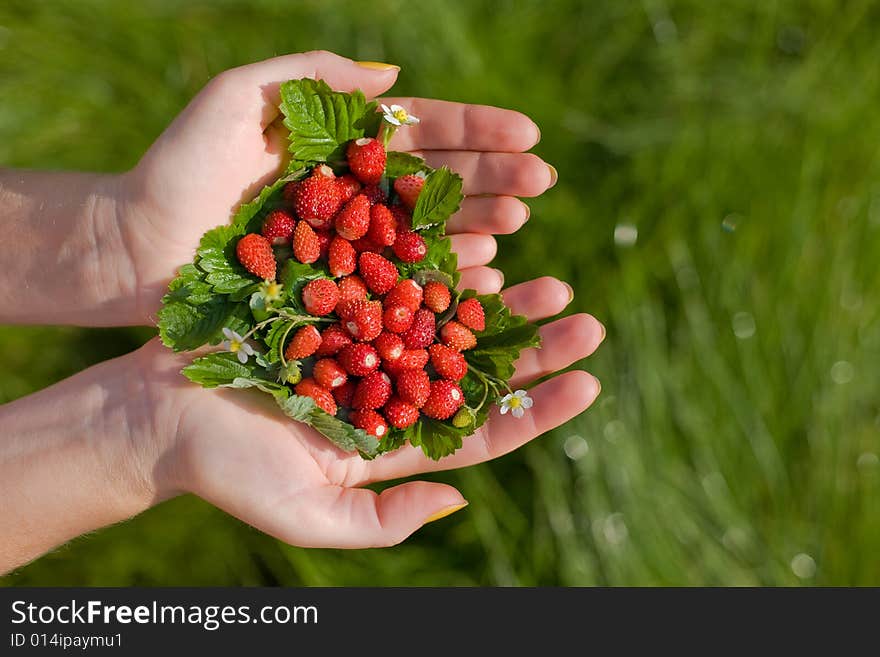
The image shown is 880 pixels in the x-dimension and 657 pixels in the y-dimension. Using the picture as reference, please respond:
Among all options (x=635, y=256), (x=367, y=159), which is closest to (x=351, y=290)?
(x=367, y=159)

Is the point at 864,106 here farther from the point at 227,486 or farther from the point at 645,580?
the point at 227,486

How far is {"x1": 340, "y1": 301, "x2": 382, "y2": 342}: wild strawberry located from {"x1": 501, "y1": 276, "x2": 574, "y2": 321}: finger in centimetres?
33

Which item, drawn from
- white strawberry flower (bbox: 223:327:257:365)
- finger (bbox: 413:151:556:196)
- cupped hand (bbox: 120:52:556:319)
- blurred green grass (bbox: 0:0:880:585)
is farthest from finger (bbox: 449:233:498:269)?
white strawberry flower (bbox: 223:327:257:365)

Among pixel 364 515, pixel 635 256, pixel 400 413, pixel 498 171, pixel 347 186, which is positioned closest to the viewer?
pixel 364 515

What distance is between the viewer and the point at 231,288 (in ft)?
Result: 5.41

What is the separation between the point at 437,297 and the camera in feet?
5.58

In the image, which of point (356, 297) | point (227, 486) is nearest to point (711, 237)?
point (356, 297)

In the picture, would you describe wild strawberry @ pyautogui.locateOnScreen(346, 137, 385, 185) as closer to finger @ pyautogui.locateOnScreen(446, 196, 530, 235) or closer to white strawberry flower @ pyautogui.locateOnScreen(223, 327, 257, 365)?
finger @ pyautogui.locateOnScreen(446, 196, 530, 235)

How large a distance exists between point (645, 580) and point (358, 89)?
124 centimetres

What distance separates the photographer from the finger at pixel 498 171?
1.83 m

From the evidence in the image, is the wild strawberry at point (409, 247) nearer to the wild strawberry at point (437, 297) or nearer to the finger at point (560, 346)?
the wild strawberry at point (437, 297)

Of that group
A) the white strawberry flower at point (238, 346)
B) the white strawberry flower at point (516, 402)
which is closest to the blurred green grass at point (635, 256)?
the white strawberry flower at point (516, 402)

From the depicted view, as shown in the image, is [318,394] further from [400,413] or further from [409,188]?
[409,188]

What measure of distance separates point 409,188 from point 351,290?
258 mm
